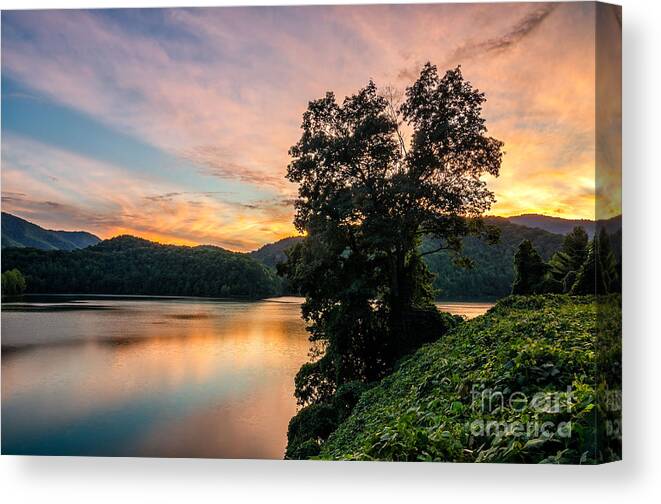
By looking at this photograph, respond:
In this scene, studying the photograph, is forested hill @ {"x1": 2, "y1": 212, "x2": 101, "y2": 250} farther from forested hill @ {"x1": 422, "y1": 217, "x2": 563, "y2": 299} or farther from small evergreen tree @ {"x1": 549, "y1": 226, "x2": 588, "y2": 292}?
small evergreen tree @ {"x1": 549, "y1": 226, "x2": 588, "y2": 292}

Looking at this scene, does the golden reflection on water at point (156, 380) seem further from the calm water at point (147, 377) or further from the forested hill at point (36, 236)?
the forested hill at point (36, 236)

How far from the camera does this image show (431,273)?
5.69 metres

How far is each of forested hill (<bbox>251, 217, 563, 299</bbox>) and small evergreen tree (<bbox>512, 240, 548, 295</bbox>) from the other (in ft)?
0.14

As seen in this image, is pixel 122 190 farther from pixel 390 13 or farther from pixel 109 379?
pixel 390 13

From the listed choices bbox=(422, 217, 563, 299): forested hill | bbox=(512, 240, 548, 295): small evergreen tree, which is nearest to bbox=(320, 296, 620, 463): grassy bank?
bbox=(512, 240, 548, 295): small evergreen tree

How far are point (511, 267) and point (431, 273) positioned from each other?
0.84 metres

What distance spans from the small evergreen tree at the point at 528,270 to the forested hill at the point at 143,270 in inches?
102

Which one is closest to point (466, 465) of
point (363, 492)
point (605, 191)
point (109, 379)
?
point (363, 492)

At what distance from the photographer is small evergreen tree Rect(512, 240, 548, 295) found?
495 cm

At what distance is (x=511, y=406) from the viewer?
161 inches

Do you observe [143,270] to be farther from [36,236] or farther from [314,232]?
[314,232]

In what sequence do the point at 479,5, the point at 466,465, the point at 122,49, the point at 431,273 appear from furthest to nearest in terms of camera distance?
the point at 431,273 < the point at 122,49 < the point at 479,5 < the point at 466,465

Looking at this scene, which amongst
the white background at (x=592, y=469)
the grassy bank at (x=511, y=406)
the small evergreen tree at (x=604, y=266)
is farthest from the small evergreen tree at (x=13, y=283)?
the small evergreen tree at (x=604, y=266)

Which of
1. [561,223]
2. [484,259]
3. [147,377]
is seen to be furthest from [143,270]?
[561,223]
